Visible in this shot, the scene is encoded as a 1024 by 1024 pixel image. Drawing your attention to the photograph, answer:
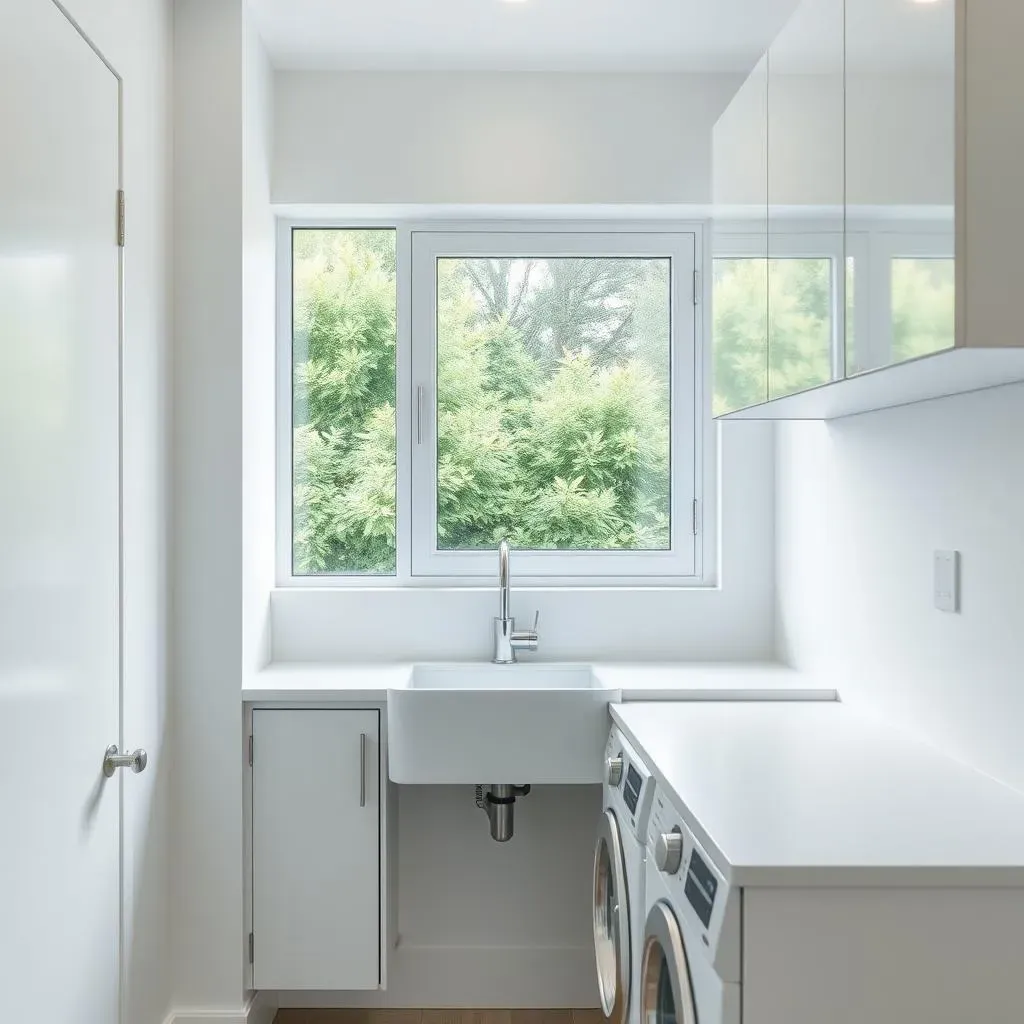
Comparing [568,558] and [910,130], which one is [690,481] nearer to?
[568,558]

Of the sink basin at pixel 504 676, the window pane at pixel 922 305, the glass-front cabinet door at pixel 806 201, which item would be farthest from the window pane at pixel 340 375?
the window pane at pixel 922 305

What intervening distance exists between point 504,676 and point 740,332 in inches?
43.7

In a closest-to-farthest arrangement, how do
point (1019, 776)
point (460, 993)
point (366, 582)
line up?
point (1019, 776) < point (460, 993) < point (366, 582)

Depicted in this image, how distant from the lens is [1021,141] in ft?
3.79

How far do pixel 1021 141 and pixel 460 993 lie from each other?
2.41m

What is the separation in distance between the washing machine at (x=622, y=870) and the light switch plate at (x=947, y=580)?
625 millimetres

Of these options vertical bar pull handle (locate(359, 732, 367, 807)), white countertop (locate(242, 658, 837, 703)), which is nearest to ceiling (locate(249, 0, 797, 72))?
white countertop (locate(242, 658, 837, 703))

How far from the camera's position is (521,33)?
246cm

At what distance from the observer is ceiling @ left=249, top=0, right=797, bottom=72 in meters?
2.34

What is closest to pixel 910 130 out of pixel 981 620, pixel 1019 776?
pixel 981 620

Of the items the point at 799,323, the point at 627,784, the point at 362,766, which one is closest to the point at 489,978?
the point at 362,766

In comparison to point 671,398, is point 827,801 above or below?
below

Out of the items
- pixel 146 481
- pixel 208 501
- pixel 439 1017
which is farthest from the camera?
pixel 439 1017

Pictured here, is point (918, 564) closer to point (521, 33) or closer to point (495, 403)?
point (495, 403)
